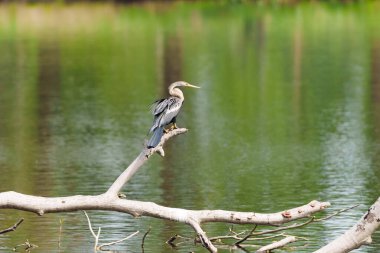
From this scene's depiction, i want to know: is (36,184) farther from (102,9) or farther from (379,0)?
(379,0)

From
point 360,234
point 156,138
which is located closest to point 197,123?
point 156,138

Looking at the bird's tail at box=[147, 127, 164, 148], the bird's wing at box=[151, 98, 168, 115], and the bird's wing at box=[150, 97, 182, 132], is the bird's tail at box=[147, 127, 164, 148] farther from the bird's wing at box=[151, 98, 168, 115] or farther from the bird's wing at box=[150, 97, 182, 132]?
the bird's wing at box=[151, 98, 168, 115]

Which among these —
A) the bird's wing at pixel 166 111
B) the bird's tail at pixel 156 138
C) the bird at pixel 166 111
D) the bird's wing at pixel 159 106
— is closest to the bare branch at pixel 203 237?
the bird's tail at pixel 156 138

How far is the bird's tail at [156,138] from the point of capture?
1433 centimetres

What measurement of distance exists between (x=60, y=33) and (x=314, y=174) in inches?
1630

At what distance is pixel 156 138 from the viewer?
578 inches

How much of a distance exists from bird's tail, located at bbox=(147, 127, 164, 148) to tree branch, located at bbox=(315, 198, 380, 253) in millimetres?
2606

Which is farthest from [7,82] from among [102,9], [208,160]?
[102,9]

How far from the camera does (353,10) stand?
7325cm

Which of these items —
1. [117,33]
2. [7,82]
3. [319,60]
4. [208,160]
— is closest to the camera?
[208,160]

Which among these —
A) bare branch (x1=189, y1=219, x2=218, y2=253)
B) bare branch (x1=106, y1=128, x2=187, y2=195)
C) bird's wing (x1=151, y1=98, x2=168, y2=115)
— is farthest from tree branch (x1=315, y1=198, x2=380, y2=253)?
bird's wing (x1=151, y1=98, x2=168, y2=115)

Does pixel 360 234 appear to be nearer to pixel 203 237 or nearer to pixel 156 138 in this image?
pixel 203 237

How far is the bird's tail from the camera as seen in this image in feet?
47.0

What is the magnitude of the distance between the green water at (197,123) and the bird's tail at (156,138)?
1.61 meters
